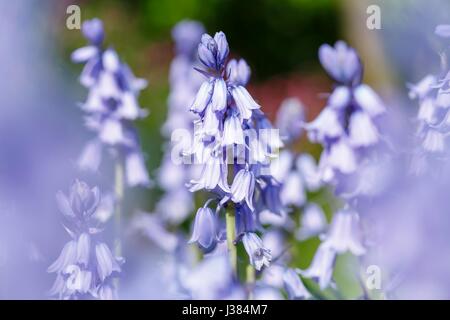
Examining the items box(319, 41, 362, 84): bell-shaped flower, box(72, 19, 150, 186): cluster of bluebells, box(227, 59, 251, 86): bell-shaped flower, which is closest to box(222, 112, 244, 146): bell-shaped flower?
box(227, 59, 251, 86): bell-shaped flower

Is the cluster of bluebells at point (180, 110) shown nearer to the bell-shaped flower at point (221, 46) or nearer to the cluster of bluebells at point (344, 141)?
the cluster of bluebells at point (344, 141)

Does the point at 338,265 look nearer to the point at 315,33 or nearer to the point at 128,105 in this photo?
the point at 128,105

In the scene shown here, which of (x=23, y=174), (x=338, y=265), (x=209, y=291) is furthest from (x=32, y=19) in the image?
(x=209, y=291)

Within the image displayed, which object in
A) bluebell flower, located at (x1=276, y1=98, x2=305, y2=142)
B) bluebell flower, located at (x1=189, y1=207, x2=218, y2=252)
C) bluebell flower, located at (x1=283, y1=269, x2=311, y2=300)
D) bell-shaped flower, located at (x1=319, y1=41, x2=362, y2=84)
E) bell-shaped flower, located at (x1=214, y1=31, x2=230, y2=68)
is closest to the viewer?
bell-shaped flower, located at (x1=214, y1=31, x2=230, y2=68)

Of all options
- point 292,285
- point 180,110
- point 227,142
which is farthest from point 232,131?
point 180,110

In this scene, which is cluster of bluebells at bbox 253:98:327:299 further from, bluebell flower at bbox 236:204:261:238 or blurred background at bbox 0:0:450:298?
bluebell flower at bbox 236:204:261:238

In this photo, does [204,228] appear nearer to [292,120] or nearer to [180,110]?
[292,120]

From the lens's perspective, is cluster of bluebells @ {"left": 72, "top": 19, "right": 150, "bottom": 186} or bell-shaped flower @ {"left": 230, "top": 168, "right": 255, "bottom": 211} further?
cluster of bluebells @ {"left": 72, "top": 19, "right": 150, "bottom": 186}
